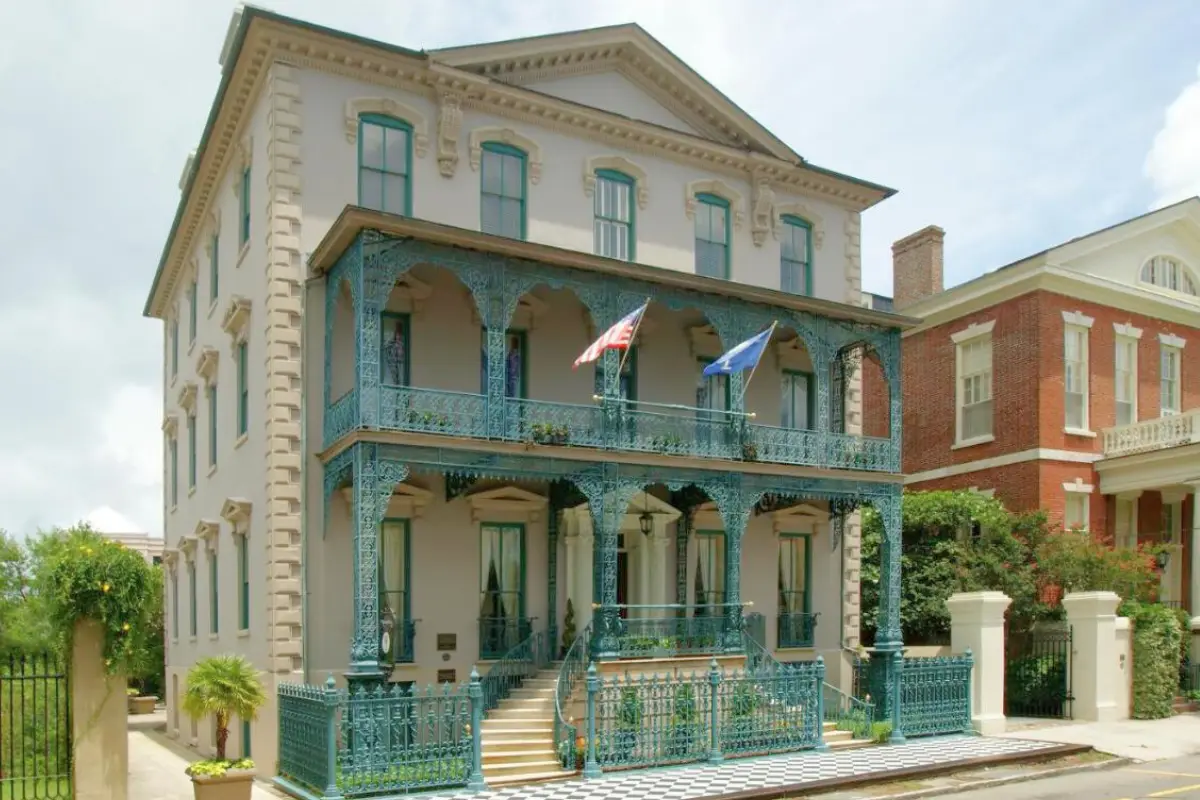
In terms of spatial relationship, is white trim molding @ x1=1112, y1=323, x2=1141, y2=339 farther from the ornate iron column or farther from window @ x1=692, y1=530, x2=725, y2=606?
the ornate iron column

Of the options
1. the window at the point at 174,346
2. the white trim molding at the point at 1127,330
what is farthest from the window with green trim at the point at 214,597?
the white trim molding at the point at 1127,330

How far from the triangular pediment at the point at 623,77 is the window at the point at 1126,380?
36.2ft

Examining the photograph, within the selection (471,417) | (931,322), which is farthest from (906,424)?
(471,417)

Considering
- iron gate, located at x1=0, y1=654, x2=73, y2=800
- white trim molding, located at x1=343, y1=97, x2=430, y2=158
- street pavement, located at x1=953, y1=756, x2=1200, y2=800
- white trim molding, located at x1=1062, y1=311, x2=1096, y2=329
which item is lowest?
street pavement, located at x1=953, y1=756, x2=1200, y2=800

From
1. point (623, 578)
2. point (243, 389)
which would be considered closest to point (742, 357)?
point (623, 578)

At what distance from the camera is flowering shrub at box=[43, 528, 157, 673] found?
13.6 meters

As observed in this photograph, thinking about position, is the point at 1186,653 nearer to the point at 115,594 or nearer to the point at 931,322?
the point at 931,322

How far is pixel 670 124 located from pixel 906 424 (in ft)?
40.4

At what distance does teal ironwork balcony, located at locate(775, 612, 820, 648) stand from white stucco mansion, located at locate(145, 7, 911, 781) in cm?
6

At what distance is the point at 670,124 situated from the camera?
23.2 m

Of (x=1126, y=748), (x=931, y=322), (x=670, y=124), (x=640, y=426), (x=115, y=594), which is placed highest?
(x=670, y=124)

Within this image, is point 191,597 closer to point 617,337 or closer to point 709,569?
point 709,569

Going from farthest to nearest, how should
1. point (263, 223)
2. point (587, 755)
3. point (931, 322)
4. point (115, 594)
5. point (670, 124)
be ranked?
1. point (931, 322)
2. point (670, 124)
3. point (263, 223)
4. point (587, 755)
5. point (115, 594)

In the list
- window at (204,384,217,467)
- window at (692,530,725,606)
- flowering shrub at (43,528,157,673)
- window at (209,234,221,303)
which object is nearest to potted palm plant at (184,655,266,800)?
flowering shrub at (43,528,157,673)
